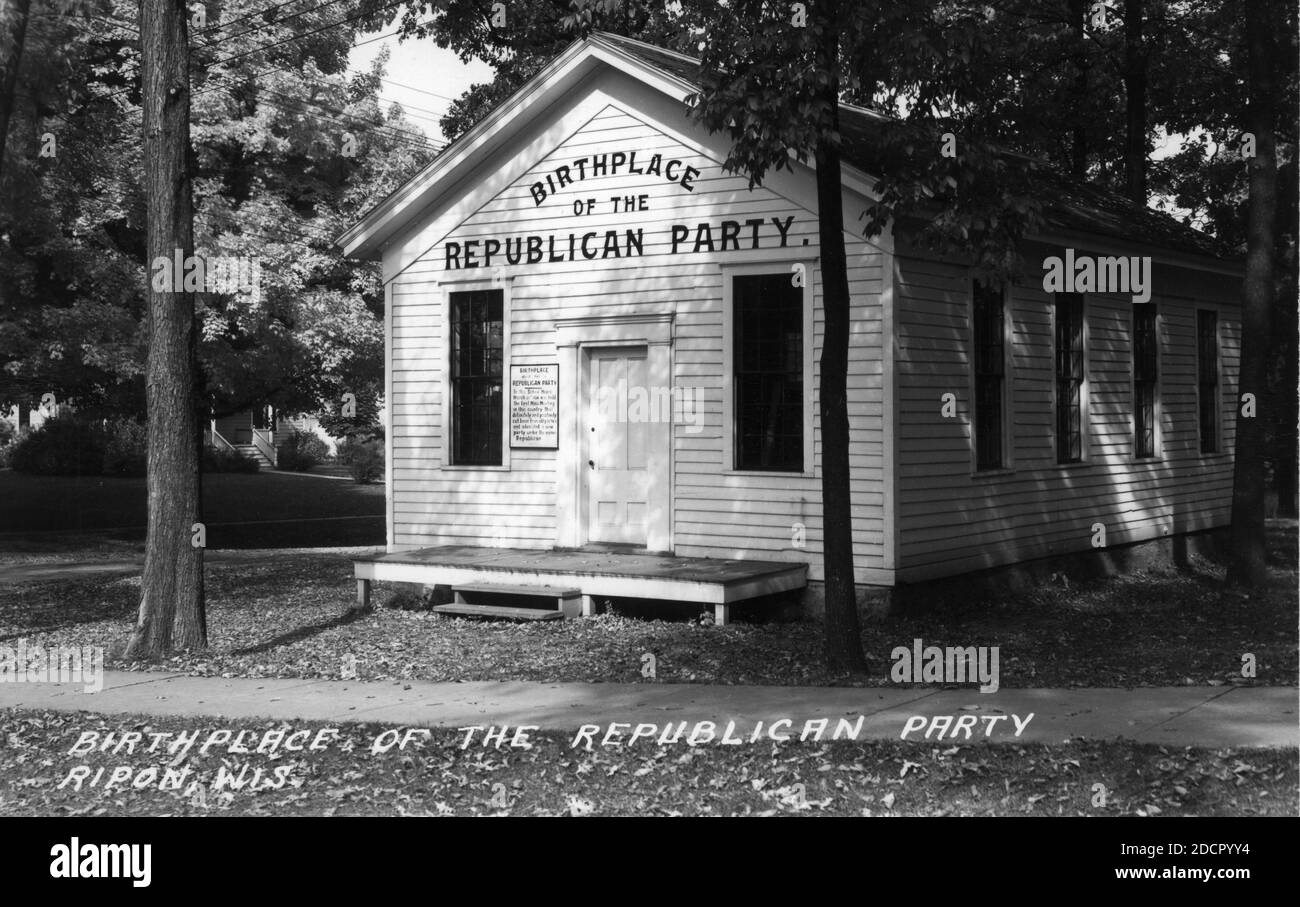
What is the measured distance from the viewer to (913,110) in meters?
11.1

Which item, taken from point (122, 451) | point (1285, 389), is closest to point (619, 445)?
point (1285, 389)

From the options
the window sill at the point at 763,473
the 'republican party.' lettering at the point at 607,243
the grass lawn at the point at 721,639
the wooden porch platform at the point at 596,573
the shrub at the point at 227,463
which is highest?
the 'republican party.' lettering at the point at 607,243

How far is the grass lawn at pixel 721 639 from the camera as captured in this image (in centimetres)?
1118

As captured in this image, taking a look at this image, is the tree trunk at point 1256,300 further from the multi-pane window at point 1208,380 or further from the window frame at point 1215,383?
the multi-pane window at point 1208,380

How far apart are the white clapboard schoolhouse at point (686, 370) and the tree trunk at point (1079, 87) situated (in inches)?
270

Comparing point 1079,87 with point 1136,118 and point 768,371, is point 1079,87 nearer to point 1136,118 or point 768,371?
point 1136,118

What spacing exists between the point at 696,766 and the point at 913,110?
590 cm

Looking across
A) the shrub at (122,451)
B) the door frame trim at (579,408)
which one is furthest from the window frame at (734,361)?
the shrub at (122,451)

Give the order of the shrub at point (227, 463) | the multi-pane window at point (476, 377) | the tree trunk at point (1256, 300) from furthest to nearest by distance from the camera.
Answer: the shrub at point (227, 463)
the multi-pane window at point (476, 377)
the tree trunk at point (1256, 300)

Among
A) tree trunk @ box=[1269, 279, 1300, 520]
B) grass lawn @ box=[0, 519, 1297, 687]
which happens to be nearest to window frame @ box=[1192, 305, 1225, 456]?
grass lawn @ box=[0, 519, 1297, 687]

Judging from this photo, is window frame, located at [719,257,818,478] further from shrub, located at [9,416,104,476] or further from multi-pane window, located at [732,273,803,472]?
shrub, located at [9,416,104,476]

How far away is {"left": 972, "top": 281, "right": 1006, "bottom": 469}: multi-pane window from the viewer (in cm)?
1521

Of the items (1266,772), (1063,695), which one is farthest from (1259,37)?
(1266,772)

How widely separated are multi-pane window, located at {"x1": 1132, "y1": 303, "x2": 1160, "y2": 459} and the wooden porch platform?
7.28 metres
